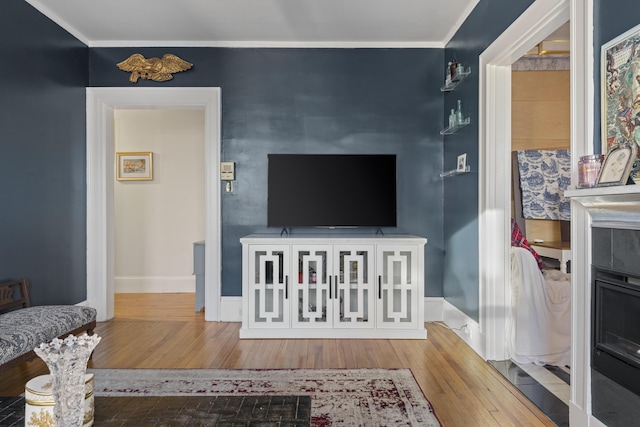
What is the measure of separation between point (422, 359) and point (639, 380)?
1.66 meters

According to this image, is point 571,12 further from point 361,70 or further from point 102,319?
point 102,319

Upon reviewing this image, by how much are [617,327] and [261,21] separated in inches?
132

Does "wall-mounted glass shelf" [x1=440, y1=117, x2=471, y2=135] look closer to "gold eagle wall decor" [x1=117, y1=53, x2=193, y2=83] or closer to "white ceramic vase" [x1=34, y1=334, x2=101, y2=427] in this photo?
"gold eagle wall decor" [x1=117, y1=53, x2=193, y2=83]

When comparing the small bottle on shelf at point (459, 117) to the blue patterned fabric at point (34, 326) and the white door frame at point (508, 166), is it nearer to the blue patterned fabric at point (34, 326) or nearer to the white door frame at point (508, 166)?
the white door frame at point (508, 166)

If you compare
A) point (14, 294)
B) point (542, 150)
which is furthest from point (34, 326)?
point (542, 150)

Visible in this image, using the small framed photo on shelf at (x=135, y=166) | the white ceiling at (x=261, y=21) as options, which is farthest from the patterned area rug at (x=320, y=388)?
the small framed photo on shelf at (x=135, y=166)

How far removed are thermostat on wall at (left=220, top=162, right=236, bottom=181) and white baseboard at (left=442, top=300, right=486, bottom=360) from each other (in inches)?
93.6

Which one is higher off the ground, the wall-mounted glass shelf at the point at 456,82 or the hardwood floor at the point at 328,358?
the wall-mounted glass shelf at the point at 456,82

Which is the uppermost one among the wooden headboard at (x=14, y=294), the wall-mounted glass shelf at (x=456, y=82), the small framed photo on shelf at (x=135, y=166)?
the wall-mounted glass shelf at (x=456, y=82)

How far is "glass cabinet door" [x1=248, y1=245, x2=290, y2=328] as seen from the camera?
376cm

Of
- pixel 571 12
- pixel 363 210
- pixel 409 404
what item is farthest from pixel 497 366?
pixel 571 12

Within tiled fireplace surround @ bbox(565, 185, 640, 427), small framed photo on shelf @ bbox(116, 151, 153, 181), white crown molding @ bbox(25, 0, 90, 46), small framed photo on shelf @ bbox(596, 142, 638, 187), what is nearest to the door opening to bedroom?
tiled fireplace surround @ bbox(565, 185, 640, 427)

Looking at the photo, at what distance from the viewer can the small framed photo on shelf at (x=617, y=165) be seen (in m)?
1.69

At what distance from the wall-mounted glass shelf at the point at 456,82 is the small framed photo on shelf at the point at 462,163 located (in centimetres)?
63
